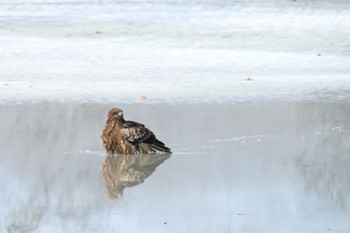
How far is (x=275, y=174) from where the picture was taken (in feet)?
24.7

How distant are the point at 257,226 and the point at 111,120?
9.11 feet

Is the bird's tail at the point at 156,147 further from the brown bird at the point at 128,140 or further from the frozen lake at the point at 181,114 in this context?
the frozen lake at the point at 181,114

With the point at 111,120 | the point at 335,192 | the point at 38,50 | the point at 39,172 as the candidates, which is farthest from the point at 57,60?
the point at 335,192

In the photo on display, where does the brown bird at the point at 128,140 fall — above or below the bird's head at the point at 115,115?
below

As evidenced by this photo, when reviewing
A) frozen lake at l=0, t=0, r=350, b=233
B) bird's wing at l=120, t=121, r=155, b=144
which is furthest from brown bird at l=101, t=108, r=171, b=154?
frozen lake at l=0, t=0, r=350, b=233

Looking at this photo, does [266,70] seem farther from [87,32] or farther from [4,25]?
[4,25]

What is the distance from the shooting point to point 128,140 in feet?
27.4

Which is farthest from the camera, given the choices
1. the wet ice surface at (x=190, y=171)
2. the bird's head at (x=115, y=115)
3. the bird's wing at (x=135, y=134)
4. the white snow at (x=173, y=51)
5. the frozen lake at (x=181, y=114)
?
the white snow at (x=173, y=51)

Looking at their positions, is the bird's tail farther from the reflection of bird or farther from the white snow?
the white snow

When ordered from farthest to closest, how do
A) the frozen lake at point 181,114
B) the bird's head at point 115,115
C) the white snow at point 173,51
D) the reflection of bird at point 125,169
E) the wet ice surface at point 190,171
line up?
the white snow at point 173,51 → the bird's head at point 115,115 → the reflection of bird at point 125,169 → the frozen lake at point 181,114 → the wet ice surface at point 190,171

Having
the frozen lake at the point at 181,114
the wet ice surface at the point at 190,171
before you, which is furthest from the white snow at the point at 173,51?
the wet ice surface at the point at 190,171

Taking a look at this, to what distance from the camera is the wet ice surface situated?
243 inches

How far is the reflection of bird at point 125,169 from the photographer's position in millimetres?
7168

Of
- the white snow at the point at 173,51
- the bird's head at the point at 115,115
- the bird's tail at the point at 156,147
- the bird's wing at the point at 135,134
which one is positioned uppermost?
the bird's head at the point at 115,115
